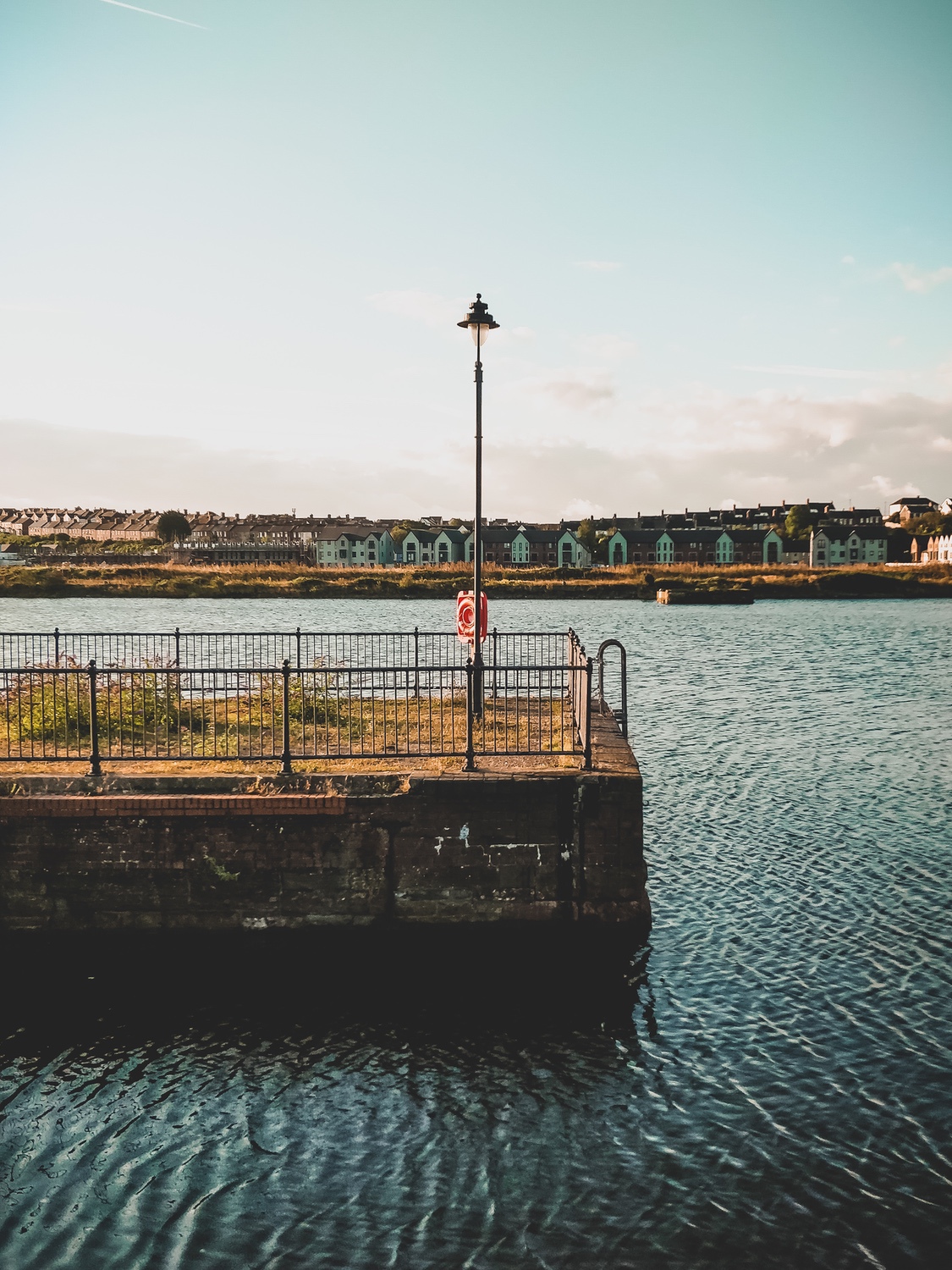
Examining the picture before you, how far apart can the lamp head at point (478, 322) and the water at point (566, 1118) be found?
8.25m

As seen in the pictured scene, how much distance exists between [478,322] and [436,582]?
3315 inches

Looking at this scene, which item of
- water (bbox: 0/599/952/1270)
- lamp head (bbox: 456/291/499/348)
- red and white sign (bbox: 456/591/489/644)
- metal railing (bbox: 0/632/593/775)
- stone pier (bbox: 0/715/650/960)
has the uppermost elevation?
lamp head (bbox: 456/291/499/348)

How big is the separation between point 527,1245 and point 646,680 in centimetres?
2945

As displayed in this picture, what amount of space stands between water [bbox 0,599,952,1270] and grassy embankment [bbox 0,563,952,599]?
8252 cm

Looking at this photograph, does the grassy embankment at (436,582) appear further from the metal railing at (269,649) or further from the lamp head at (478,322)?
the lamp head at (478,322)

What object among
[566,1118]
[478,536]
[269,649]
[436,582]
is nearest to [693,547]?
[436,582]

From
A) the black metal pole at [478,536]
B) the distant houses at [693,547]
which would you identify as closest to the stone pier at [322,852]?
the black metal pole at [478,536]

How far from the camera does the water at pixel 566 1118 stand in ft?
24.1

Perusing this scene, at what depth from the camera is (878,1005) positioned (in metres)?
10.9

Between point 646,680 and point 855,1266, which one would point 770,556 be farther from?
point 855,1266

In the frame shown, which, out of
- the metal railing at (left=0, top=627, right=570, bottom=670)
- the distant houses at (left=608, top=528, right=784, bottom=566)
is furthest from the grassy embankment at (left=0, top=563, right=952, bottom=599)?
the distant houses at (left=608, top=528, right=784, bottom=566)

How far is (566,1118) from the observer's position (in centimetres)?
882

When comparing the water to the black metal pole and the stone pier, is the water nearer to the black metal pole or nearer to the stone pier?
the stone pier

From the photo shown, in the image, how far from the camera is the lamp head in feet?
50.7
